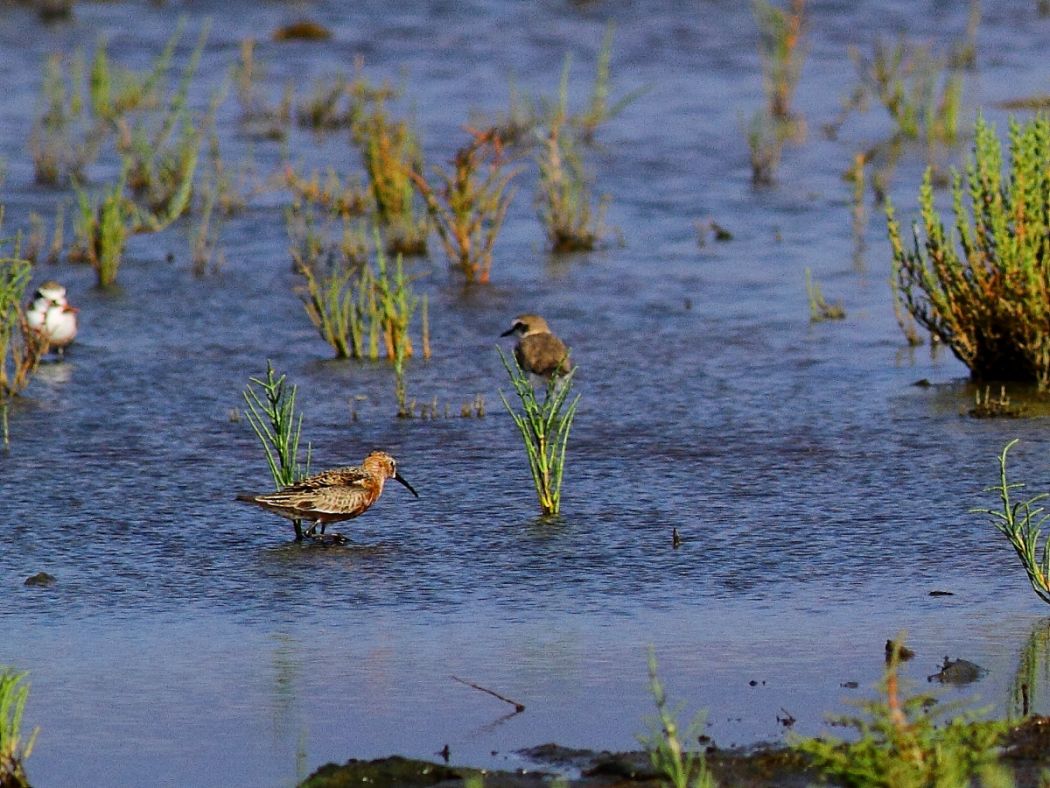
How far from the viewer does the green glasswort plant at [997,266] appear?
951cm

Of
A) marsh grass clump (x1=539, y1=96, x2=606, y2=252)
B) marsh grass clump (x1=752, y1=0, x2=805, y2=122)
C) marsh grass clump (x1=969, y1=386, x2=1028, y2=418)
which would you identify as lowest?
marsh grass clump (x1=969, y1=386, x2=1028, y2=418)

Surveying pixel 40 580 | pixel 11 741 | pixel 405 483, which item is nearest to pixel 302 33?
pixel 405 483

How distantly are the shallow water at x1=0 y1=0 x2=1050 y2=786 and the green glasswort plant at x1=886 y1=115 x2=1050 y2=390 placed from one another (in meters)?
0.44

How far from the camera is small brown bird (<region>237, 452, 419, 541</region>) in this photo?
7496mm

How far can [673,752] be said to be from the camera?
4465mm

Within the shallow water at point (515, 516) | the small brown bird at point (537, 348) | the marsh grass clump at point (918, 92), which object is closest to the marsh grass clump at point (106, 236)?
the shallow water at point (515, 516)

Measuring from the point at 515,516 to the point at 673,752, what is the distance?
139 inches

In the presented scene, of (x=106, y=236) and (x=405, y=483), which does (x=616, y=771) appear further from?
(x=106, y=236)

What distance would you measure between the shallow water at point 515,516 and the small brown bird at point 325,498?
155 millimetres

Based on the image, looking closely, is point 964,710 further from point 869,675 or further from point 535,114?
point 535,114

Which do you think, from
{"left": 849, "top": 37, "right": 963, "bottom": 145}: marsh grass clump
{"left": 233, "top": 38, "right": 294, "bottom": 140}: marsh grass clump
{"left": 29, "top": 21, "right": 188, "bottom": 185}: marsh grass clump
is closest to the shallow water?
{"left": 29, "top": 21, "right": 188, "bottom": 185}: marsh grass clump

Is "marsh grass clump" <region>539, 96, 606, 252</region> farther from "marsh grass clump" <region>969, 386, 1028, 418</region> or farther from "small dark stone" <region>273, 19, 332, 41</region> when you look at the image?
"small dark stone" <region>273, 19, 332, 41</region>

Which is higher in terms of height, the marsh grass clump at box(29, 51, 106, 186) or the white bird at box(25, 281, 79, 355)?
the marsh grass clump at box(29, 51, 106, 186)

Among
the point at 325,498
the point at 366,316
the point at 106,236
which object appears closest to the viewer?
the point at 325,498
